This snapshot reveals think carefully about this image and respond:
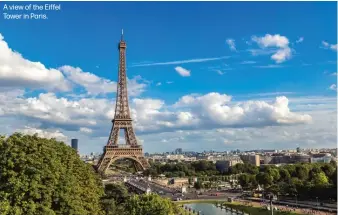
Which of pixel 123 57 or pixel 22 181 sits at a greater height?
pixel 123 57

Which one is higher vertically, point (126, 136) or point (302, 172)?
point (126, 136)

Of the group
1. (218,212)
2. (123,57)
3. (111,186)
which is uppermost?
(123,57)

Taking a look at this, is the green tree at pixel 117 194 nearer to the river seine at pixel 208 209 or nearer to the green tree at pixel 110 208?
the green tree at pixel 110 208

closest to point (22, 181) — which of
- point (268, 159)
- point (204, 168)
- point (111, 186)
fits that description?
point (111, 186)

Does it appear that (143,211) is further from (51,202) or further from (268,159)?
(268,159)

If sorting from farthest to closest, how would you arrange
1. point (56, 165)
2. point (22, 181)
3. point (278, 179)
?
point (278, 179)
point (56, 165)
point (22, 181)

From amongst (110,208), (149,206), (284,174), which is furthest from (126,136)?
(149,206)

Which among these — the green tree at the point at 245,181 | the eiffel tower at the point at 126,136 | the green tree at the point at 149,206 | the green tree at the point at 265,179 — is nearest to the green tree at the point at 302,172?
the green tree at the point at 265,179

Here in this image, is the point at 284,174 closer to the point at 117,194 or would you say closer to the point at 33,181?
the point at 117,194
